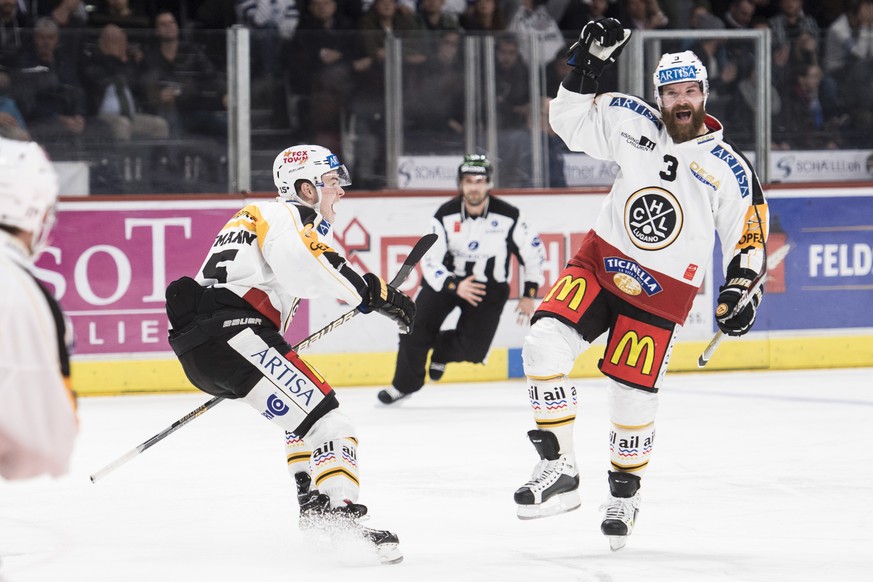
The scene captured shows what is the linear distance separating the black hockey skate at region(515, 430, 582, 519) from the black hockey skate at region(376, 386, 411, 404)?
314cm

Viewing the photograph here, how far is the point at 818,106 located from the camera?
8.46 metres

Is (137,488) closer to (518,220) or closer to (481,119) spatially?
(518,220)

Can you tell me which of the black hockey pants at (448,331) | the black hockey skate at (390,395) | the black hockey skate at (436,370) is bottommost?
the black hockey skate at (390,395)

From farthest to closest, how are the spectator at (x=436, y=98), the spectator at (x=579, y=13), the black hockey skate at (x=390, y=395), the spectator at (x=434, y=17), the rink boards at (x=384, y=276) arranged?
the spectator at (x=579, y=13)
the spectator at (x=434, y=17)
the spectator at (x=436, y=98)
the rink boards at (x=384, y=276)
the black hockey skate at (x=390, y=395)

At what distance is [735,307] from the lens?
397 centimetres

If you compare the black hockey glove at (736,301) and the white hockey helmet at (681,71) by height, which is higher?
the white hockey helmet at (681,71)

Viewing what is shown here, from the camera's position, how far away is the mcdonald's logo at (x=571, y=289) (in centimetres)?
404

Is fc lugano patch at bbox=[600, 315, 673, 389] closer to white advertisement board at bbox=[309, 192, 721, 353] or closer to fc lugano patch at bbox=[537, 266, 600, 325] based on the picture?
fc lugano patch at bbox=[537, 266, 600, 325]

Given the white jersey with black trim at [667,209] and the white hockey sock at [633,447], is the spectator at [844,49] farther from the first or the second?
the white hockey sock at [633,447]

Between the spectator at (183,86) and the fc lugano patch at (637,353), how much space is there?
4.23 m

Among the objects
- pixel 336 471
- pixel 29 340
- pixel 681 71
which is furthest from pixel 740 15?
pixel 29 340

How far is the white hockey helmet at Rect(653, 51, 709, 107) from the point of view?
4035mm

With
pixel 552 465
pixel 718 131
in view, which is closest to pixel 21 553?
pixel 552 465

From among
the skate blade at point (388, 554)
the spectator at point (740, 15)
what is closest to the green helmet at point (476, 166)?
the spectator at point (740, 15)
